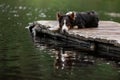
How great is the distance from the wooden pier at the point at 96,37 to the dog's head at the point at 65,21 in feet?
1.09

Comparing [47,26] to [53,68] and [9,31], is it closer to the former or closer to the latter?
[9,31]

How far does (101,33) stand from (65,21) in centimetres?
217

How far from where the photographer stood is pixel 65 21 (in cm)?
2508

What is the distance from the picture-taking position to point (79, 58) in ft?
69.3

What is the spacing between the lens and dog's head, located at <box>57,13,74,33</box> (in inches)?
984

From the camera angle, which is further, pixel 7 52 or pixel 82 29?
pixel 82 29

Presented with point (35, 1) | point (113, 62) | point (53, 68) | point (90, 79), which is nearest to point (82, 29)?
point (113, 62)

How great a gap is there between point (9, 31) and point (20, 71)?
38.3ft

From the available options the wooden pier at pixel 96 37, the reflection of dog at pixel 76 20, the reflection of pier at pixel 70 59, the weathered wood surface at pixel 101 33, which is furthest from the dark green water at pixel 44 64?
the reflection of dog at pixel 76 20

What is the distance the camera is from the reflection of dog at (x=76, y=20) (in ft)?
82.5

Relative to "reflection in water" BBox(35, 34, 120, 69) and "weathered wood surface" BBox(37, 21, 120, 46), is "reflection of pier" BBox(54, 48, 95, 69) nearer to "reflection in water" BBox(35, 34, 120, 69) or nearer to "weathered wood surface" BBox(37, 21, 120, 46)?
"reflection in water" BBox(35, 34, 120, 69)

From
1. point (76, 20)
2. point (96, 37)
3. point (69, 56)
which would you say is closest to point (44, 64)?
point (69, 56)

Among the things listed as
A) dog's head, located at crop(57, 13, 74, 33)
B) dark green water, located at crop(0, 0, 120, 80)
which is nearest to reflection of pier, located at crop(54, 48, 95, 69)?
dark green water, located at crop(0, 0, 120, 80)

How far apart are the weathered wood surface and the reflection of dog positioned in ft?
1.34
